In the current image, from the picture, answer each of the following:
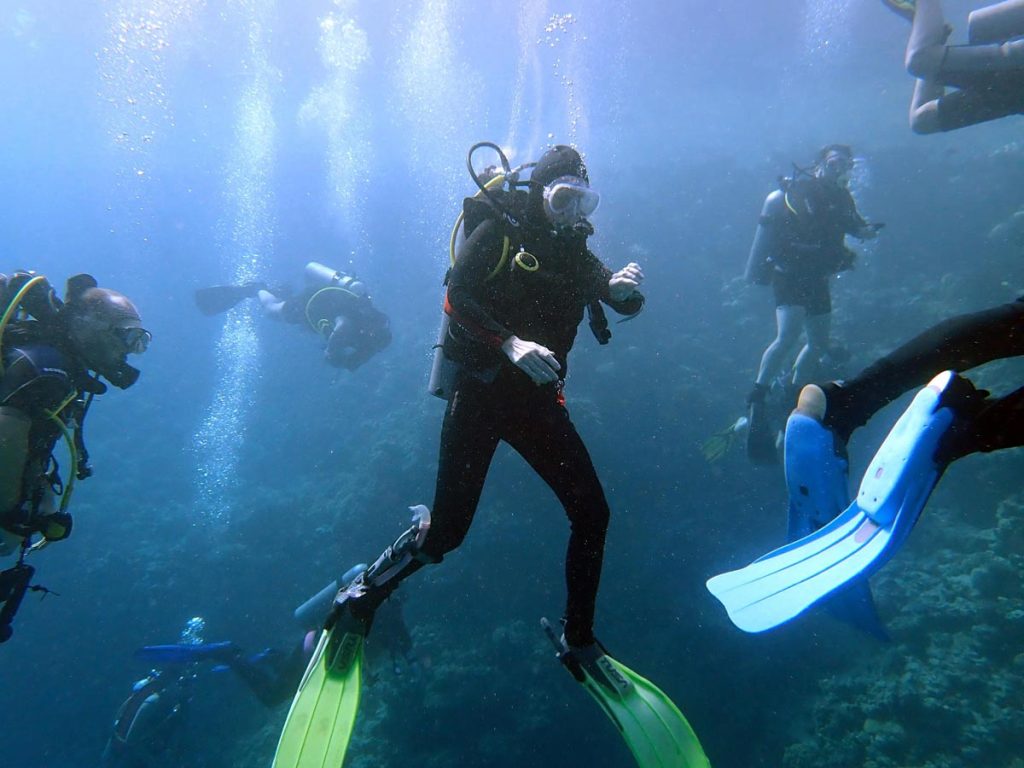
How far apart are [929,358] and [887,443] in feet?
1.53

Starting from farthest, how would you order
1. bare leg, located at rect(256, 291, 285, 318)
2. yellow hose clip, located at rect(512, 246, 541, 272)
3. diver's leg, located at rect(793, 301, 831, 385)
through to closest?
bare leg, located at rect(256, 291, 285, 318) < diver's leg, located at rect(793, 301, 831, 385) < yellow hose clip, located at rect(512, 246, 541, 272)

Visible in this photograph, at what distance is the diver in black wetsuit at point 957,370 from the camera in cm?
198

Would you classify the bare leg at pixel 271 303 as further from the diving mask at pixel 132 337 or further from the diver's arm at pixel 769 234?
the diver's arm at pixel 769 234

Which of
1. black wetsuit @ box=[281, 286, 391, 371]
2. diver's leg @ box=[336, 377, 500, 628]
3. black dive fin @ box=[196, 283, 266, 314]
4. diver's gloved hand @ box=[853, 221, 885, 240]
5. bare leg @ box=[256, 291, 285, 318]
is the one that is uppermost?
black dive fin @ box=[196, 283, 266, 314]

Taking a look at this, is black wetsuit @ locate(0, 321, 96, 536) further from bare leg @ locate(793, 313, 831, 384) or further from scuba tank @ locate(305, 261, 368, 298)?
bare leg @ locate(793, 313, 831, 384)

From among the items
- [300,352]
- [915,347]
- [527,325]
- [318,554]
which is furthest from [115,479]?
[915,347]

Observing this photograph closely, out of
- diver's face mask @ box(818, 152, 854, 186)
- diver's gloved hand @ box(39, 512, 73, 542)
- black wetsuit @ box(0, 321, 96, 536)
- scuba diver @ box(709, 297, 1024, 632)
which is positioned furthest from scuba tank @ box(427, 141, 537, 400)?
diver's face mask @ box(818, 152, 854, 186)

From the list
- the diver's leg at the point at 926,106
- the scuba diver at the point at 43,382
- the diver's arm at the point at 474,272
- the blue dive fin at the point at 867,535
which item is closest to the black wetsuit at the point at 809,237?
the diver's leg at the point at 926,106

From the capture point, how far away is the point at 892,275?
16.3 metres

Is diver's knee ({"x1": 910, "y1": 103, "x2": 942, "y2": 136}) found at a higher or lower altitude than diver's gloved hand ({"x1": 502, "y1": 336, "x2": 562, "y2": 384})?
higher

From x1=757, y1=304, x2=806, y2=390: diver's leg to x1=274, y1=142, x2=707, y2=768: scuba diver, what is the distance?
6065mm

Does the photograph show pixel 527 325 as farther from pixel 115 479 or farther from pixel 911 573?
pixel 115 479

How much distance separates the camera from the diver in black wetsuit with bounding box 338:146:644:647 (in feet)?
9.17

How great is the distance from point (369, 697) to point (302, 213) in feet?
181
